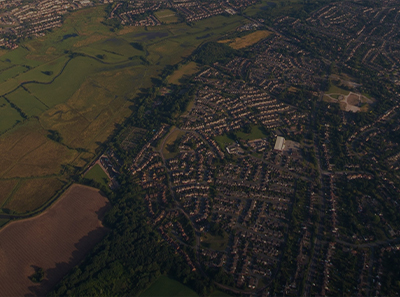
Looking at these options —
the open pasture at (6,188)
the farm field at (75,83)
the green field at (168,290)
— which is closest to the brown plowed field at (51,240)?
the farm field at (75,83)

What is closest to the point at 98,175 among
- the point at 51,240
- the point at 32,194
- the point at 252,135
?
the point at 32,194

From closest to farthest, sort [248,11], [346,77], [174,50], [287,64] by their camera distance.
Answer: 1. [346,77]
2. [287,64]
3. [174,50]
4. [248,11]

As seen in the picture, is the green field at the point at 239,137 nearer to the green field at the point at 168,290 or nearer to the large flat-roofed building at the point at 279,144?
the large flat-roofed building at the point at 279,144

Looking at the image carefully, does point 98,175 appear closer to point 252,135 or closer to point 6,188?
point 6,188

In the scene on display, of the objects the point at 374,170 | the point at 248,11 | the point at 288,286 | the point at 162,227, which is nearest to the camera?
the point at 288,286

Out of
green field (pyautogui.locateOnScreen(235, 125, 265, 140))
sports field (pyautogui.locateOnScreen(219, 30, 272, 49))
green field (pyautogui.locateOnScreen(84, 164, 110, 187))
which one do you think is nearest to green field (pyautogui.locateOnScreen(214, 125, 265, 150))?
green field (pyautogui.locateOnScreen(235, 125, 265, 140))

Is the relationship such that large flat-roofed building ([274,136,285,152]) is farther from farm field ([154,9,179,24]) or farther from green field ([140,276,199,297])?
farm field ([154,9,179,24])

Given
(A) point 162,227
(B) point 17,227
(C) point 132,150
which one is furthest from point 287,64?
(B) point 17,227

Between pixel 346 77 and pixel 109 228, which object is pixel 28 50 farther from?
pixel 346 77

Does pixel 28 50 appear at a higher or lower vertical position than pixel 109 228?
Result: higher
